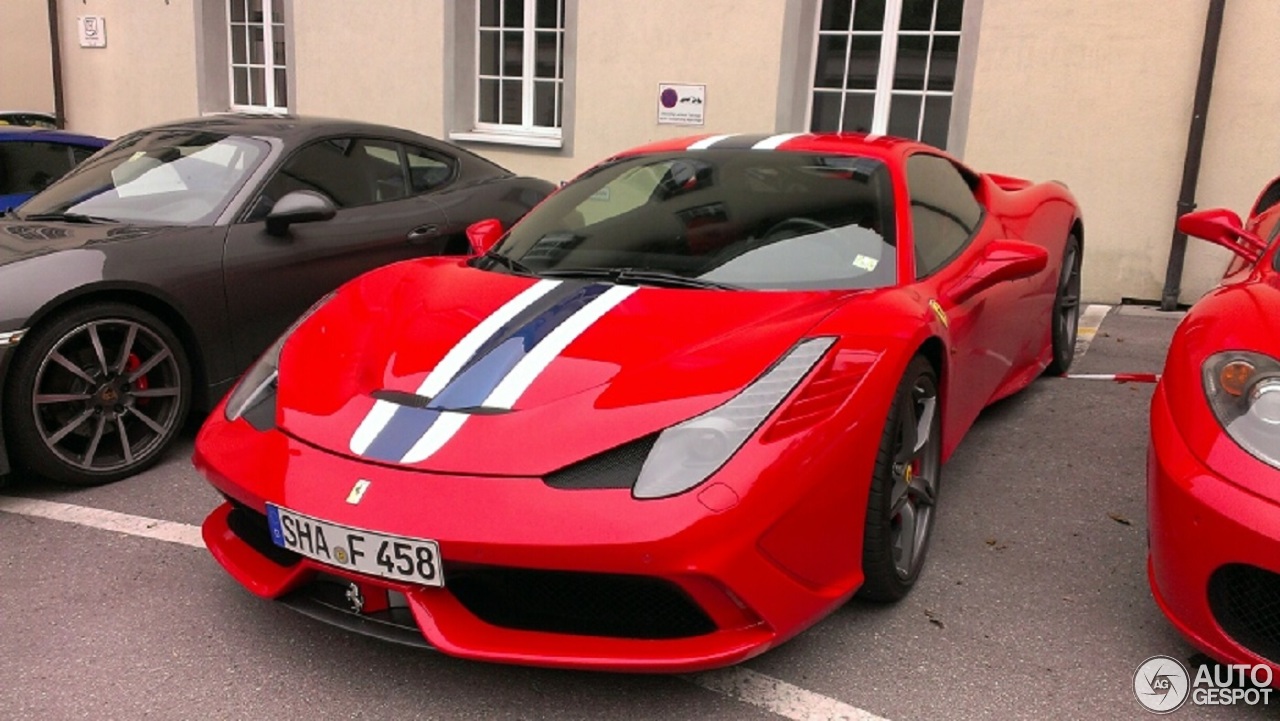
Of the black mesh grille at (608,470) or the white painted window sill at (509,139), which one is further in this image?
the white painted window sill at (509,139)

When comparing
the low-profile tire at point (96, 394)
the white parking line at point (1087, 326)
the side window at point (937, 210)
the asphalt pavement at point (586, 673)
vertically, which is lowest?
the asphalt pavement at point (586, 673)

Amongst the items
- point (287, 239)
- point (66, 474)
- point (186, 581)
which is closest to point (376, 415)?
point (186, 581)

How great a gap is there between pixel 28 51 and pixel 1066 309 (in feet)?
39.7

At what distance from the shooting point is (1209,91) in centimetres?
635

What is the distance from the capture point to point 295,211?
4.07 m

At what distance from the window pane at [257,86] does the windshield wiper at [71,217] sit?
730 centimetres

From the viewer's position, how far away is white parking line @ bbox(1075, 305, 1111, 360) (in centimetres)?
569

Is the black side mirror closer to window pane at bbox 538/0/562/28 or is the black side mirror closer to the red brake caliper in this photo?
the red brake caliper

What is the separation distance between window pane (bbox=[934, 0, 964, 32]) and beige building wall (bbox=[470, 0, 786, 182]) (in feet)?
3.77

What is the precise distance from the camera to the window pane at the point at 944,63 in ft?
24.3

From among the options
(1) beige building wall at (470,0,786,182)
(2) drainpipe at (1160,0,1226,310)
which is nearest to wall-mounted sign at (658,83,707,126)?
(1) beige building wall at (470,0,786,182)

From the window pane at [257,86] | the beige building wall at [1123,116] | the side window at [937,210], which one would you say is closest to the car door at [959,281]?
the side window at [937,210]

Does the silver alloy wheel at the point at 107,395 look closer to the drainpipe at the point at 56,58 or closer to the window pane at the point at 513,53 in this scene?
the window pane at the point at 513,53

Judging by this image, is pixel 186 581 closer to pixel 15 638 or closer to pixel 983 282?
pixel 15 638
